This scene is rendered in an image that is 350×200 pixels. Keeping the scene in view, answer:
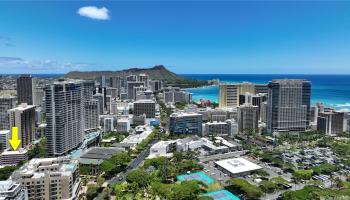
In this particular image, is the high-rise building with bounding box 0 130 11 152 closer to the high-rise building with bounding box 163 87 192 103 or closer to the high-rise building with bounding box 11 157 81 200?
the high-rise building with bounding box 11 157 81 200

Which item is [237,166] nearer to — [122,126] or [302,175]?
[302,175]

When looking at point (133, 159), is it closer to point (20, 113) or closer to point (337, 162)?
point (20, 113)

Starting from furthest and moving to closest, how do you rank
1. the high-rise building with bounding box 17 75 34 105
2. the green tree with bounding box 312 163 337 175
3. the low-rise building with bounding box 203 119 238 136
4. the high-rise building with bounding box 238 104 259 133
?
the high-rise building with bounding box 17 75 34 105 → the high-rise building with bounding box 238 104 259 133 → the low-rise building with bounding box 203 119 238 136 → the green tree with bounding box 312 163 337 175

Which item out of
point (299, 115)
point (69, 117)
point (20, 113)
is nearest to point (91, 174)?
point (69, 117)

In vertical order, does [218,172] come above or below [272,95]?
below

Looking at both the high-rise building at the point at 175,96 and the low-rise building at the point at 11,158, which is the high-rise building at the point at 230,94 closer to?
the high-rise building at the point at 175,96

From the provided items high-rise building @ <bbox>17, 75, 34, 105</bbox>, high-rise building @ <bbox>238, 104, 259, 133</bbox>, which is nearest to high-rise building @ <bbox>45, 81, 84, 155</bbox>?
high-rise building @ <bbox>238, 104, 259, 133</bbox>

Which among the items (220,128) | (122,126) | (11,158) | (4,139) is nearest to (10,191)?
(11,158)
